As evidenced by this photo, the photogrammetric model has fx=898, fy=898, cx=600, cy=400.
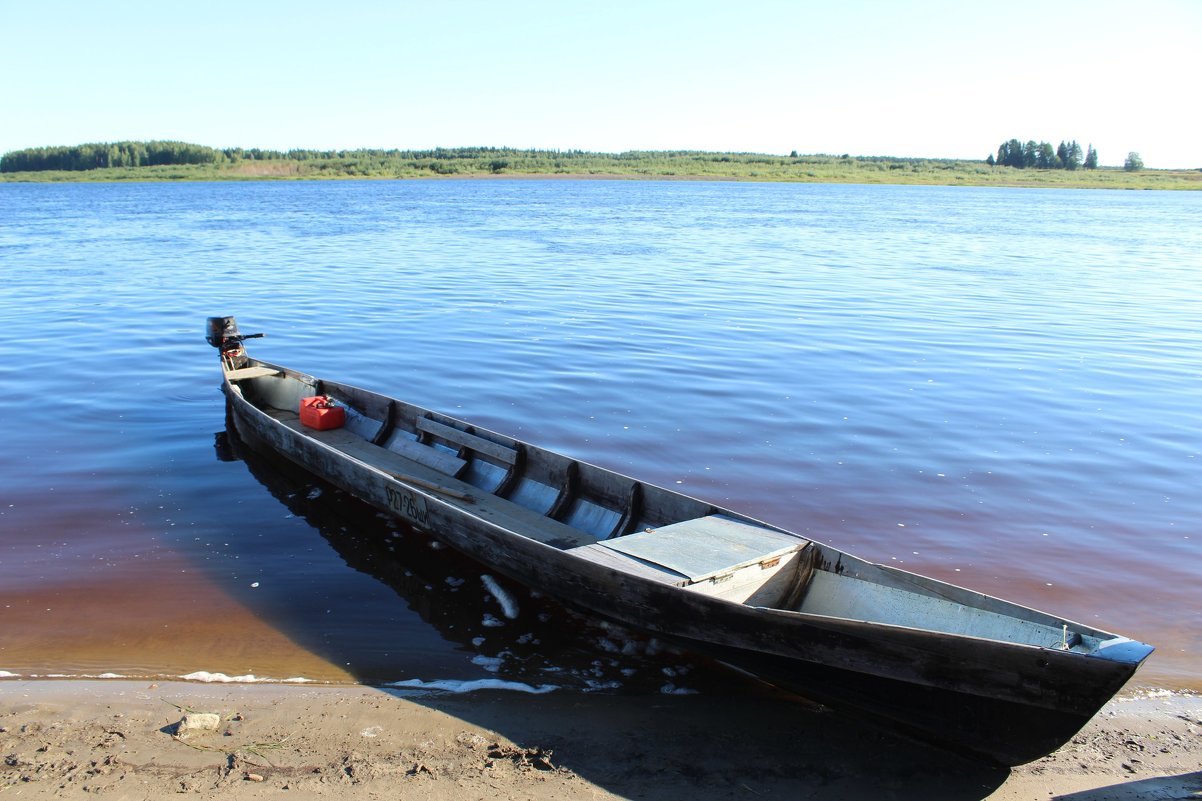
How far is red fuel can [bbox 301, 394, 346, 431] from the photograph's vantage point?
1167 centimetres

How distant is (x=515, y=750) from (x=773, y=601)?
221cm

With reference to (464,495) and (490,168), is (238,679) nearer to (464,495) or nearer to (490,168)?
(464,495)

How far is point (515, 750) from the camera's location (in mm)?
5621

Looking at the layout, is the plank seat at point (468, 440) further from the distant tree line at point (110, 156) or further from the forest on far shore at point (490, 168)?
the distant tree line at point (110, 156)

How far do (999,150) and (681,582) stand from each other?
147413mm

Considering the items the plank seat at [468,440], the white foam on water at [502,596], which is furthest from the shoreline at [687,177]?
the white foam on water at [502,596]

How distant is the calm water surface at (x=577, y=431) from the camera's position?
743cm

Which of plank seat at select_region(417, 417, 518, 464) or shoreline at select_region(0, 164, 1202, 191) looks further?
shoreline at select_region(0, 164, 1202, 191)

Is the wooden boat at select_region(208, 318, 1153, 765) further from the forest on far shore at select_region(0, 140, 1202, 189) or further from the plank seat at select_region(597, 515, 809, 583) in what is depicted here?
the forest on far shore at select_region(0, 140, 1202, 189)

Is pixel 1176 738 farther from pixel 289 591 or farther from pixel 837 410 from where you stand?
pixel 837 410

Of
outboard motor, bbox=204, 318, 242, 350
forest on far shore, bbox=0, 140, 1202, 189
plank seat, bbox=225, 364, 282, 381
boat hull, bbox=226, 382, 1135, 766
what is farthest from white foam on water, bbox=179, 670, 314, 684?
forest on far shore, bbox=0, 140, 1202, 189

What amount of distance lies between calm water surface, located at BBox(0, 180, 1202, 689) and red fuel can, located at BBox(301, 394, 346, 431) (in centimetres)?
70

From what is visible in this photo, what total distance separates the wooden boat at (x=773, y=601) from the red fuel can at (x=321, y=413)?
156 cm

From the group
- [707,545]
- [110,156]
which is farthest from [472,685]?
[110,156]
